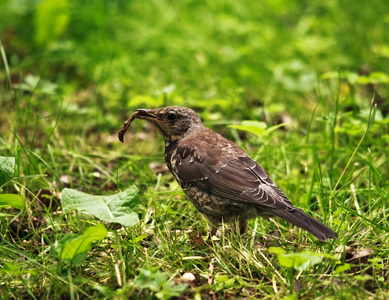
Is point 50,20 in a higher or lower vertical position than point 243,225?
higher

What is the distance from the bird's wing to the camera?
357 centimetres

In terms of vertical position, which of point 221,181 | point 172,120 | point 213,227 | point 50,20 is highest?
point 50,20

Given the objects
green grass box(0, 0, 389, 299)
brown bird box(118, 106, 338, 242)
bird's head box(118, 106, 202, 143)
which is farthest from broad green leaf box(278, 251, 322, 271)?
bird's head box(118, 106, 202, 143)

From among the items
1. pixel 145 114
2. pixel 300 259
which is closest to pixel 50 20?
pixel 145 114

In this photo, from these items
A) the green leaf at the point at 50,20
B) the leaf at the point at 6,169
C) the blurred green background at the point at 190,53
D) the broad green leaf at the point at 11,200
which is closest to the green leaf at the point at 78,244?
the broad green leaf at the point at 11,200

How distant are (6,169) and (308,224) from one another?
2.09 metres

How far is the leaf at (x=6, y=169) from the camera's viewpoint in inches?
137

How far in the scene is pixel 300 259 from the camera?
297cm

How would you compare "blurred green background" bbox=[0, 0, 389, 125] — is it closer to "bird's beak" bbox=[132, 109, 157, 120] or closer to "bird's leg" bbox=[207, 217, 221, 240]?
"bird's beak" bbox=[132, 109, 157, 120]

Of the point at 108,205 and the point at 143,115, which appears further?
the point at 143,115

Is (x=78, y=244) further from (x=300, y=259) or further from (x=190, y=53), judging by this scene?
(x=190, y=53)

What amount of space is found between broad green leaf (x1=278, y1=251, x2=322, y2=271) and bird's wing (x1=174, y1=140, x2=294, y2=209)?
51 cm

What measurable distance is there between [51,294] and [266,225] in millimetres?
1691

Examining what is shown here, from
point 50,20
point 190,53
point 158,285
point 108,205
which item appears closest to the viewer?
point 158,285
